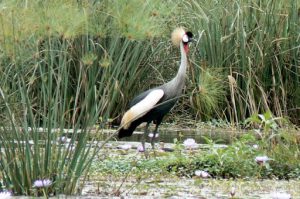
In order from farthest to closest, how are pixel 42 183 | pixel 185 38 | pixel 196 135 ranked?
pixel 196 135 → pixel 185 38 → pixel 42 183

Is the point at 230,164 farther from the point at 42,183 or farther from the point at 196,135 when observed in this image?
the point at 196,135

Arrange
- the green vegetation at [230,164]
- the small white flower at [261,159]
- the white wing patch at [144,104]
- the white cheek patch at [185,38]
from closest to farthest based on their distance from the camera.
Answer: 1. the small white flower at [261,159]
2. the green vegetation at [230,164]
3. the white wing patch at [144,104]
4. the white cheek patch at [185,38]

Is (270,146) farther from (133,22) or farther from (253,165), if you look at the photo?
(133,22)

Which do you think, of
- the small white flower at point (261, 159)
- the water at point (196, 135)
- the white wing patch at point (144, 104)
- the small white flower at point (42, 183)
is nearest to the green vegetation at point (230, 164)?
the small white flower at point (261, 159)

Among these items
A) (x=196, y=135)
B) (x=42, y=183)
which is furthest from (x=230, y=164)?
(x=196, y=135)

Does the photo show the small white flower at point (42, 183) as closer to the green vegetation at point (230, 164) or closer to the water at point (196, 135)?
the green vegetation at point (230, 164)

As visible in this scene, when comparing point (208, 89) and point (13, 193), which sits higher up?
point (208, 89)

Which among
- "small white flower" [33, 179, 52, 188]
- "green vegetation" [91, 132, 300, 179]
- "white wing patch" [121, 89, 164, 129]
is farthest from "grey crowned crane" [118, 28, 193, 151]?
"small white flower" [33, 179, 52, 188]

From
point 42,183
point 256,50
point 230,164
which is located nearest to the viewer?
point 42,183

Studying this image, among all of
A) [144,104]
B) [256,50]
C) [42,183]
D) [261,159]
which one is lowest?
[256,50]

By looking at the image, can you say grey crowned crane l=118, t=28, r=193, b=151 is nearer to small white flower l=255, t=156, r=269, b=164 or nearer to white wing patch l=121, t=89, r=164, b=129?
white wing patch l=121, t=89, r=164, b=129

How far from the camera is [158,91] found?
8820 mm

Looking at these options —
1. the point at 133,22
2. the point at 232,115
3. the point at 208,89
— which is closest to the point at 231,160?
the point at 208,89

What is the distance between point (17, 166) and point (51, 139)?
0.26 meters
